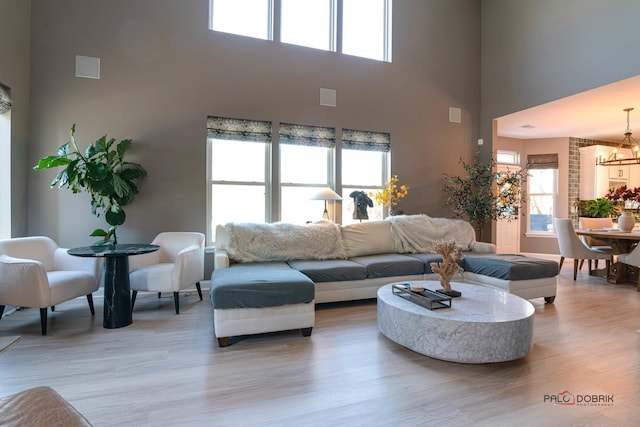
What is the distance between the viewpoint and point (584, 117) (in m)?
5.39

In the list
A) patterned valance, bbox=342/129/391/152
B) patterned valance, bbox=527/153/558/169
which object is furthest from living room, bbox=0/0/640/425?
patterned valance, bbox=527/153/558/169

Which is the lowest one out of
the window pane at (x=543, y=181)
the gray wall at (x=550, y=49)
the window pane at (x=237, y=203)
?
the window pane at (x=237, y=203)

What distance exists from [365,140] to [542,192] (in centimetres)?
487

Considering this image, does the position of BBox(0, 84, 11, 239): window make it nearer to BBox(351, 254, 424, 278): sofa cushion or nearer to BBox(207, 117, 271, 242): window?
BBox(207, 117, 271, 242): window

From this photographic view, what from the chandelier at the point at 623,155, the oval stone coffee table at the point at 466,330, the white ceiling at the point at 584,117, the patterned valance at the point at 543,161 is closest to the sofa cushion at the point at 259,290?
the oval stone coffee table at the point at 466,330

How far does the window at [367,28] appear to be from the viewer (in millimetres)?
4992

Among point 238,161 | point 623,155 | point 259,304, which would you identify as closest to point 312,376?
point 259,304

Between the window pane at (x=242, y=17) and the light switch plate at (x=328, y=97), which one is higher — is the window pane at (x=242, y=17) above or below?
above

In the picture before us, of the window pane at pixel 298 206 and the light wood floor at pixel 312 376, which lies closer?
the light wood floor at pixel 312 376

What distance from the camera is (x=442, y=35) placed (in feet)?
18.1

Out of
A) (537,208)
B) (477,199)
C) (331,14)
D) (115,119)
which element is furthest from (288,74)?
(537,208)

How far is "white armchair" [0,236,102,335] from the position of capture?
2666 millimetres

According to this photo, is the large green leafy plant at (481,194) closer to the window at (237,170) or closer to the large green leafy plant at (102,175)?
the window at (237,170)

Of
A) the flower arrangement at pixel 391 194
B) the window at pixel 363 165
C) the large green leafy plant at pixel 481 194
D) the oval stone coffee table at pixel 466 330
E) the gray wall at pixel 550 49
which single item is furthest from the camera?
the large green leafy plant at pixel 481 194
